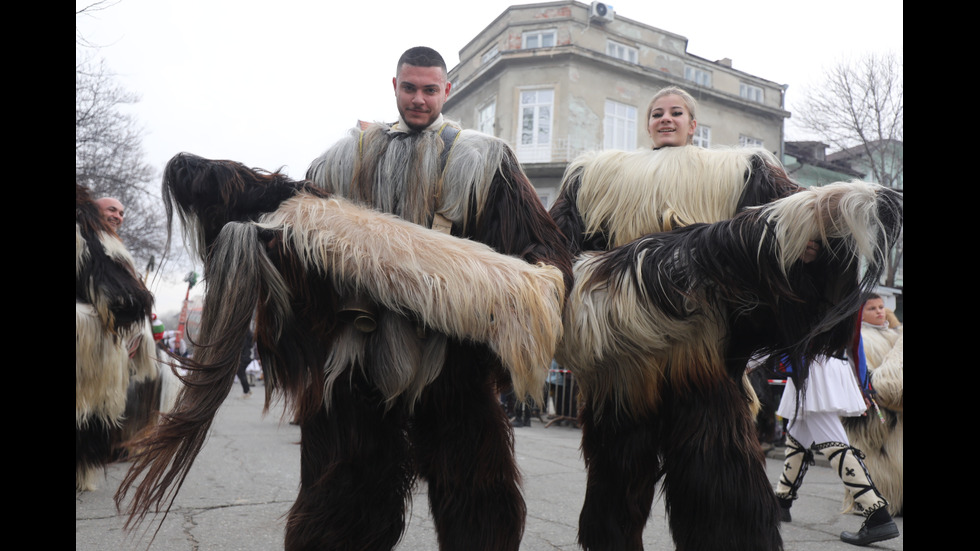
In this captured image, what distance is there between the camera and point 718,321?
2.29 meters

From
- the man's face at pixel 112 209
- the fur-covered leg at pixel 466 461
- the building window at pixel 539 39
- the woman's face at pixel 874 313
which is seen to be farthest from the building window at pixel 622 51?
the fur-covered leg at pixel 466 461

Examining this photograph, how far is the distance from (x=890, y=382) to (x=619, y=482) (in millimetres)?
3035

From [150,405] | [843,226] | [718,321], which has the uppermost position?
[843,226]

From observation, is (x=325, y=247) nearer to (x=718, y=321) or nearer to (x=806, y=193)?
(x=718, y=321)

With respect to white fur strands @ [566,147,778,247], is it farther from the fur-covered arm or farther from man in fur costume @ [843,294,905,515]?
the fur-covered arm

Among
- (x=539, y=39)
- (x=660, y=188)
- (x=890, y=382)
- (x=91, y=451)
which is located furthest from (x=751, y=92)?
(x=91, y=451)

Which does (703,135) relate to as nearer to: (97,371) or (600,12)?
(600,12)

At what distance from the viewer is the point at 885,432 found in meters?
4.46

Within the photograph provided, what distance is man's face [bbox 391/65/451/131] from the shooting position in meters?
2.30

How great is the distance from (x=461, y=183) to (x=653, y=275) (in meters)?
0.72

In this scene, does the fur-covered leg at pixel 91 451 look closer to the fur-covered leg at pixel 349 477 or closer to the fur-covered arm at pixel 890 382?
the fur-covered leg at pixel 349 477

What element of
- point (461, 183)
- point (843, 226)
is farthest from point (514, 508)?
point (843, 226)

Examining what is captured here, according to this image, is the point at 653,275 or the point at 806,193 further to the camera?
the point at 653,275

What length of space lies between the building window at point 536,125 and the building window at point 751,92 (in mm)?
8196
